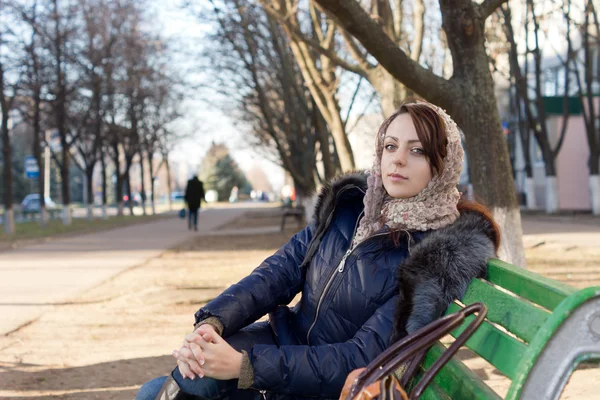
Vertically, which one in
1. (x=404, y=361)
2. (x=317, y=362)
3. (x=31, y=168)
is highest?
(x=31, y=168)

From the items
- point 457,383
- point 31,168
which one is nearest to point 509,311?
point 457,383

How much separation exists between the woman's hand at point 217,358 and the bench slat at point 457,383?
55 cm

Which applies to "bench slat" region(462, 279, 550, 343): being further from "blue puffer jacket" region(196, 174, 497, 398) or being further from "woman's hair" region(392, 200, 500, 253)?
"woman's hair" region(392, 200, 500, 253)

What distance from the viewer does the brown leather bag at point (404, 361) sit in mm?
1839

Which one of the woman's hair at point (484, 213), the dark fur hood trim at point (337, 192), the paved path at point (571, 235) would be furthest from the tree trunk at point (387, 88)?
the woman's hair at point (484, 213)

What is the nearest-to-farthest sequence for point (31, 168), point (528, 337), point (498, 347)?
point (528, 337)
point (498, 347)
point (31, 168)

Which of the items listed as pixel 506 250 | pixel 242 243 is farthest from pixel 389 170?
pixel 242 243

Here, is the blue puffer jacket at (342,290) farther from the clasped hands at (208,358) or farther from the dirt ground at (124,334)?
the dirt ground at (124,334)

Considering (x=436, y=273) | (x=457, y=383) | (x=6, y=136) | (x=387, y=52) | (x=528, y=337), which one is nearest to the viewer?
(x=528, y=337)

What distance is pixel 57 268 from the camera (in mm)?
13398

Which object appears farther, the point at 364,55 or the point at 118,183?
the point at 118,183

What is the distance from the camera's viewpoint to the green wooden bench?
155 centimetres

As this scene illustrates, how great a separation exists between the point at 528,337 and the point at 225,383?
3.69ft

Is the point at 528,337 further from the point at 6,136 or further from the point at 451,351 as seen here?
the point at 6,136
